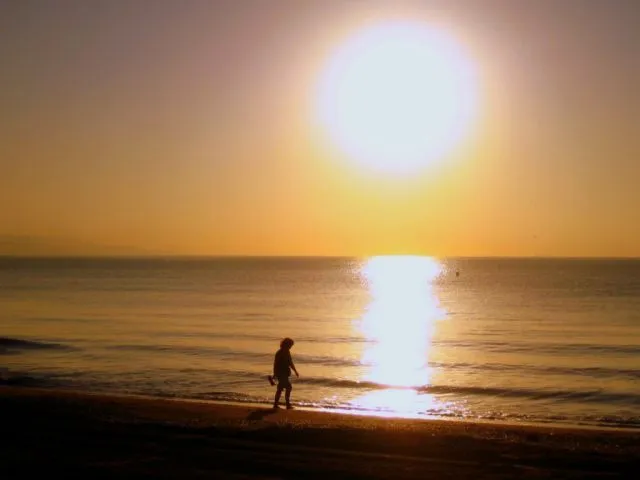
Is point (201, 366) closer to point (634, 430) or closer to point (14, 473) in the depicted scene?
point (634, 430)

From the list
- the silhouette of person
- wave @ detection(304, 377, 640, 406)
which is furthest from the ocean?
the silhouette of person

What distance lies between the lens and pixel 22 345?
121ft

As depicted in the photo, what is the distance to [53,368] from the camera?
29516 millimetres

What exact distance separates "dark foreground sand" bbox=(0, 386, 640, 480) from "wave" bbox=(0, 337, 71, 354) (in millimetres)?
19066

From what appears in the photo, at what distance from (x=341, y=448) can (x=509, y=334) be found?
34.7 m

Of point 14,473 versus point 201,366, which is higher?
point 201,366

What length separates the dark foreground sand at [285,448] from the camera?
11484 millimetres

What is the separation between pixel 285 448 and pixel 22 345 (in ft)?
90.7

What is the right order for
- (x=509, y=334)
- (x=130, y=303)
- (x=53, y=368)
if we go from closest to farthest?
(x=53, y=368)
(x=509, y=334)
(x=130, y=303)

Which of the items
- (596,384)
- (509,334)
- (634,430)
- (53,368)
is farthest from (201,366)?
(509,334)

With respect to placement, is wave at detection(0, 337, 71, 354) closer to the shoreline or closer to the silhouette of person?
the shoreline

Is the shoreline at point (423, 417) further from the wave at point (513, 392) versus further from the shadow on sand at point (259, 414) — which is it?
the wave at point (513, 392)

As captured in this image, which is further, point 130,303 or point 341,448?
point 130,303

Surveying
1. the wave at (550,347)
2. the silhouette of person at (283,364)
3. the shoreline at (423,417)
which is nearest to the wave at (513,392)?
the shoreline at (423,417)
